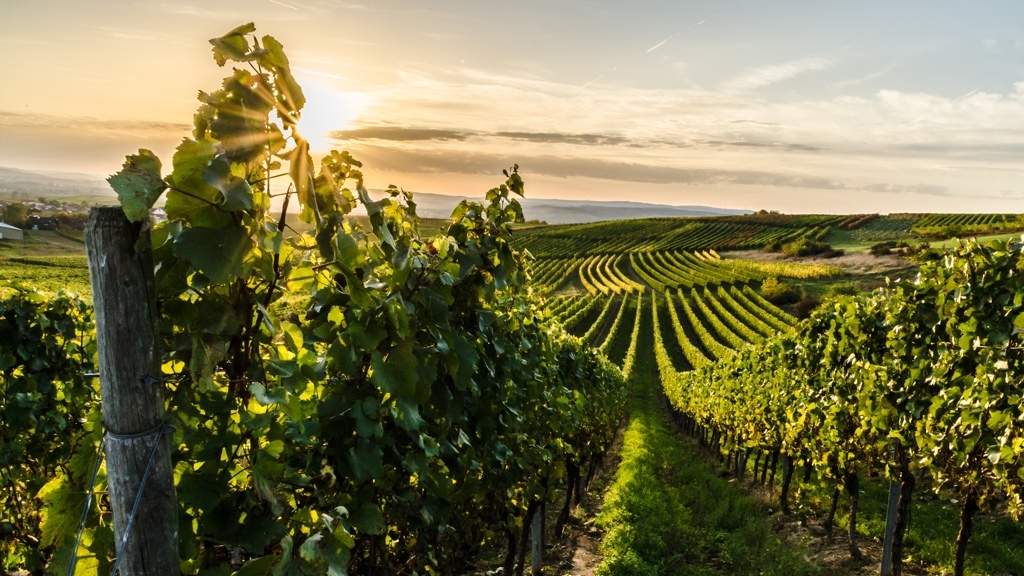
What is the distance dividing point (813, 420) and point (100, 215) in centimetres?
1029

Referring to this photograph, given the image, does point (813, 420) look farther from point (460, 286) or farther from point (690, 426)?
point (690, 426)

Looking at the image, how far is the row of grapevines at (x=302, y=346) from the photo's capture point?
151cm

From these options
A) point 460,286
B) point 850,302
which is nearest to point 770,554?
point 850,302

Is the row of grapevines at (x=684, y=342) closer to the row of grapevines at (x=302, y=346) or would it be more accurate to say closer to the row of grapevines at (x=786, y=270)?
the row of grapevines at (x=786, y=270)

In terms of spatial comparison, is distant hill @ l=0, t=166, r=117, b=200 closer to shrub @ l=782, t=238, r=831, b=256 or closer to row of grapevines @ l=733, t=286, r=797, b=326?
row of grapevines @ l=733, t=286, r=797, b=326

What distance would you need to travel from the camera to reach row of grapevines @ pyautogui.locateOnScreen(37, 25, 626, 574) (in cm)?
151

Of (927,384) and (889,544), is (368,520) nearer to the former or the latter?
(927,384)

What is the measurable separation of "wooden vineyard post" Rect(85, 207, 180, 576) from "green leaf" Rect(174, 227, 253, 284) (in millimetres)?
89

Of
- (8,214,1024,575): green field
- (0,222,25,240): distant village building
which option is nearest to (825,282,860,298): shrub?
(8,214,1024,575): green field

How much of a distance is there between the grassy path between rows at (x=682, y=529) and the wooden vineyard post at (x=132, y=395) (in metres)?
7.28

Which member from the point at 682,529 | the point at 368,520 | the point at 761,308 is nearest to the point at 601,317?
the point at 761,308

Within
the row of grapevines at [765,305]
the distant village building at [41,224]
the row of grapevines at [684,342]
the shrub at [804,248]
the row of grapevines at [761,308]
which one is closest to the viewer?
the row of grapevines at [684,342]

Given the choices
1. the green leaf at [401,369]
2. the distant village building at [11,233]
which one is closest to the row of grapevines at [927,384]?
the green leaf at [401,369]

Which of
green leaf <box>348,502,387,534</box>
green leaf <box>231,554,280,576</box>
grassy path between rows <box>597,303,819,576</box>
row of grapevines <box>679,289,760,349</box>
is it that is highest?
green leaf <box>231,554,280,576</box>
